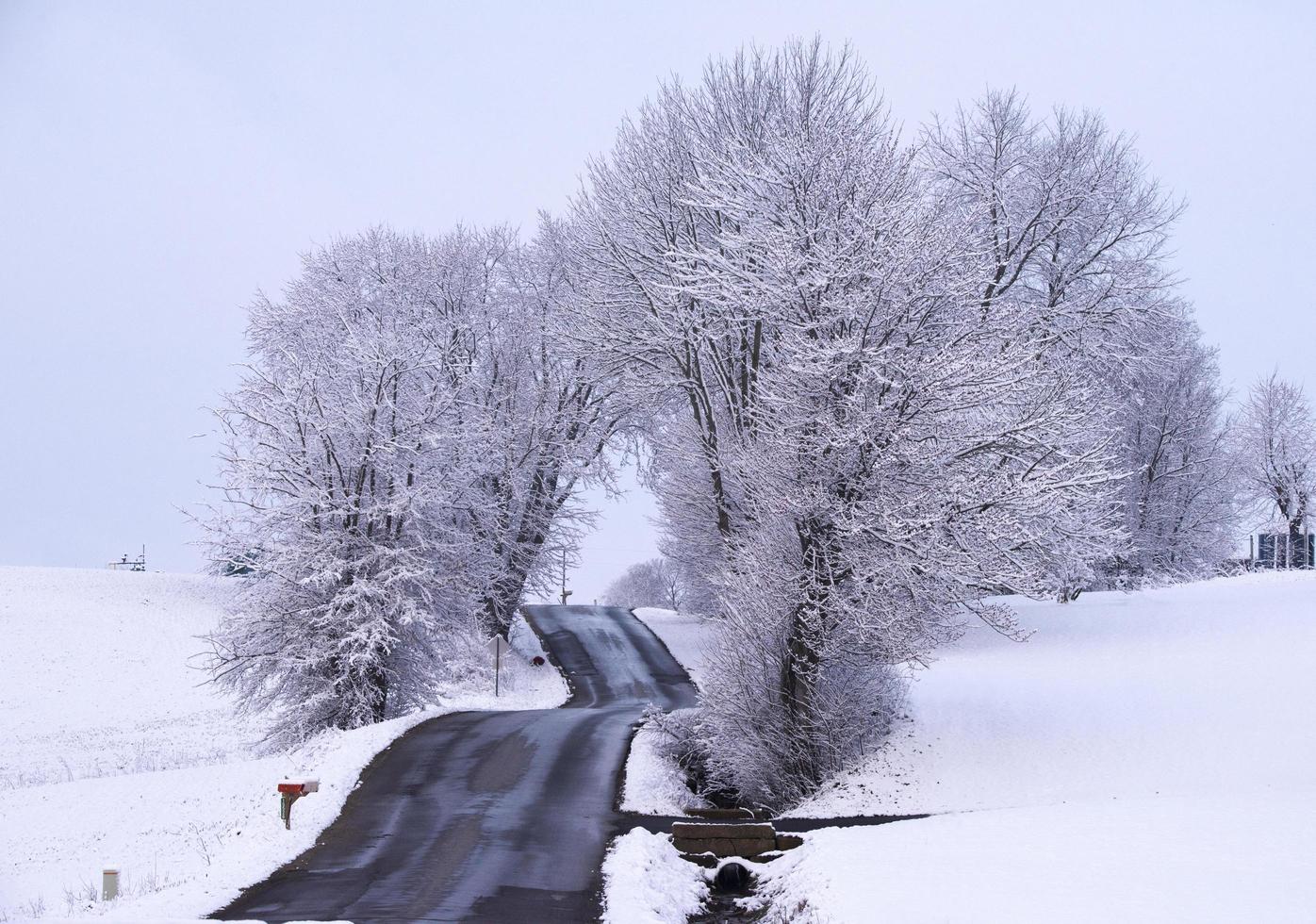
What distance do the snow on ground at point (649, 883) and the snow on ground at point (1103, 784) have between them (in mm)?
1141

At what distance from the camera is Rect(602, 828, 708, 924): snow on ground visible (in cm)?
1305

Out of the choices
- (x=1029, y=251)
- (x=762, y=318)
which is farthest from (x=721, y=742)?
(x=1029, y=251)

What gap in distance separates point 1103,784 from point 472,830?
402 inches

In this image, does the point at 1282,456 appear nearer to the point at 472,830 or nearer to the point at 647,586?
the point at 472,830

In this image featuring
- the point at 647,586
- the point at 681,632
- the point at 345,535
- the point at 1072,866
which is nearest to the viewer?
the point at 1072,866

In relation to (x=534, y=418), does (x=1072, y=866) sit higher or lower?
lower

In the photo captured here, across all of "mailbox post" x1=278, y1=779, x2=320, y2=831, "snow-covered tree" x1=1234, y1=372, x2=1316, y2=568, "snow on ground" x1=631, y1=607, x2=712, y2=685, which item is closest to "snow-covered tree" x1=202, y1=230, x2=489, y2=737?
"mailbox post" x1=278, y1=779, x2=320, y2=831

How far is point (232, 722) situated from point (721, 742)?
20.9 meters

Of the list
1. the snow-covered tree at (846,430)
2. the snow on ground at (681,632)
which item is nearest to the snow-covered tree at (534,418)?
the snow on ground at (681,632)

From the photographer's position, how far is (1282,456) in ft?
170

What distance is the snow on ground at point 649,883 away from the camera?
1305cm

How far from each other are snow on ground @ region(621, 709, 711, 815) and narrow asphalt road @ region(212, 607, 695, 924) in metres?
0.35

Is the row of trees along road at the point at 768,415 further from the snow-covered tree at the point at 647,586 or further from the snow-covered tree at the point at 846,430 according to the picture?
the snow-covered tree at the point at 647,586

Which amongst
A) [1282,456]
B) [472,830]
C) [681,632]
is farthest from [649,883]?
[1282,456]
